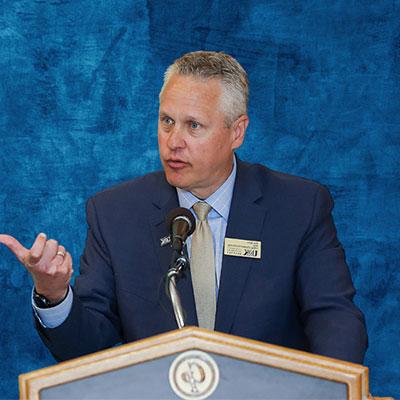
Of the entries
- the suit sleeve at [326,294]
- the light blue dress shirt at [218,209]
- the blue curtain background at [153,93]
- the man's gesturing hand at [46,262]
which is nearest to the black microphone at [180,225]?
the man's gesturing hand at [46,262]

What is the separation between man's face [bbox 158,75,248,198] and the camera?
2.25 metres

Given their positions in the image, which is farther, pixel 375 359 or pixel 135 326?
pixel 375 359

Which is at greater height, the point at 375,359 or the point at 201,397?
the point at 375,359

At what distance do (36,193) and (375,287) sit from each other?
49.9 inches

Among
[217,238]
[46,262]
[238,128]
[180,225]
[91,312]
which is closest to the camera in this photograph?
[46,262]

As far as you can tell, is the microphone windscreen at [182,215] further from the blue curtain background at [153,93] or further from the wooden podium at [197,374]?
the blue curtain background at [153,93]

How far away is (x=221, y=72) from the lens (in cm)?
235

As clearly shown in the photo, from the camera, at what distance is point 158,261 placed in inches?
91.6

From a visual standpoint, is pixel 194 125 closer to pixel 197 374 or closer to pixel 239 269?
pixel 239 269

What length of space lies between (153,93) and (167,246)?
1.01m

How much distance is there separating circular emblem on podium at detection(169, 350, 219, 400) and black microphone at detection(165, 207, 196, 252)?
1.65 feet

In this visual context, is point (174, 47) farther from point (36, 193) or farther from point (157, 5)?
point (36, 193)

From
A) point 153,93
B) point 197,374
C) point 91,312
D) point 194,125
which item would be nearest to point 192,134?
point 194,125

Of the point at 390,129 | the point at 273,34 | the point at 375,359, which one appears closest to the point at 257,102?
the point at 273,34
